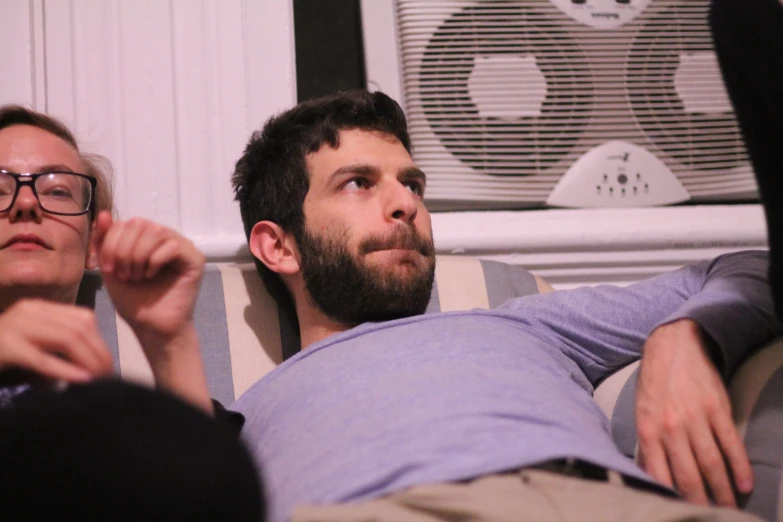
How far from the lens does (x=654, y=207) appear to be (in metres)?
1.59

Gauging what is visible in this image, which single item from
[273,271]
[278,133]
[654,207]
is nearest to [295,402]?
[273,271]

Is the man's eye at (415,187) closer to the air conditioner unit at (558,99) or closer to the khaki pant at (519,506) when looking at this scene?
the air conditioner unit at (558,99)

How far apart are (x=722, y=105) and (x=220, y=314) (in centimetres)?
120

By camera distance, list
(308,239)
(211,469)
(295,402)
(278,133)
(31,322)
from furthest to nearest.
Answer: (278,133), (308,239), (295,402), (31,322), (211,469)

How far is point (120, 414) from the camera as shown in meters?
0.41

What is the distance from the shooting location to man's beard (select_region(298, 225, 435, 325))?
104 cm

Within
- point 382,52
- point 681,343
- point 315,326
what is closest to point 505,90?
point 382,52

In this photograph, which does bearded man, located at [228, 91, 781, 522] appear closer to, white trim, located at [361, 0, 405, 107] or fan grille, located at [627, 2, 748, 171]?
white trim, located at [361, 0, 405, 107]

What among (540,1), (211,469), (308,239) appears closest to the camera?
(211,469)

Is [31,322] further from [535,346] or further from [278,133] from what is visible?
[278,133]

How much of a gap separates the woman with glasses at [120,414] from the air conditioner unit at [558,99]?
89cm

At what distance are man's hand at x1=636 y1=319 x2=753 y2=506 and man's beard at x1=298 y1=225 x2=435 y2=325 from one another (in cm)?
37

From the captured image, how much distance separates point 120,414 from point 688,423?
555mm

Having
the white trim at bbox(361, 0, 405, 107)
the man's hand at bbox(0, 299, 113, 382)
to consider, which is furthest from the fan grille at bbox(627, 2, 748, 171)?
the man's hand at bbox(0, 299, 113, 382)
